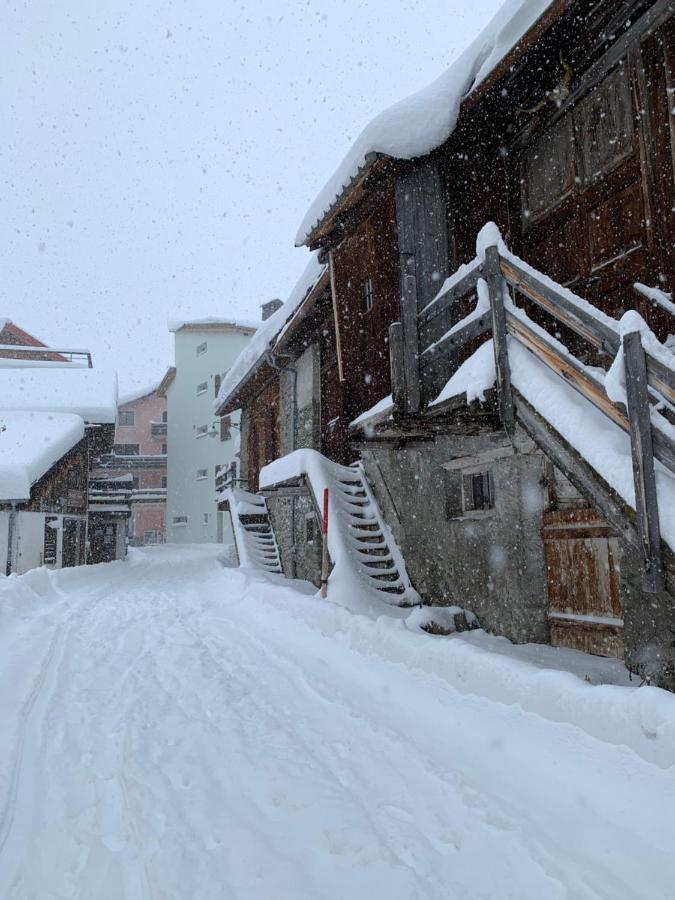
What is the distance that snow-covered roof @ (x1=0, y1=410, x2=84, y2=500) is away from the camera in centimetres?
1920

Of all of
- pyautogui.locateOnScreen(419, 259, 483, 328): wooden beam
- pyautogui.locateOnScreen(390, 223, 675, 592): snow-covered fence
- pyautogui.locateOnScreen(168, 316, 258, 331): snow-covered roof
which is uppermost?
pyautogui.locateOnScreen(168, 316, 258, 331): snow-covered roof

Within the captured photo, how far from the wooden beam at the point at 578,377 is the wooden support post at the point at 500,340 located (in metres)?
0.07

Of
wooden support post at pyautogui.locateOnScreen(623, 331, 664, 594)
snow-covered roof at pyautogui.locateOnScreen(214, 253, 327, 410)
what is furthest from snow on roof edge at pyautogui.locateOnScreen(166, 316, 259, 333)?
wooden support post at pyautogui.locateOnScreen(623, 331, 664, 594)

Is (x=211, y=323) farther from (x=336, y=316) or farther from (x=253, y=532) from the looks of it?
(x=336, y=316)

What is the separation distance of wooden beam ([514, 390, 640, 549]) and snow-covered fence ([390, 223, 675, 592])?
0.25 ft

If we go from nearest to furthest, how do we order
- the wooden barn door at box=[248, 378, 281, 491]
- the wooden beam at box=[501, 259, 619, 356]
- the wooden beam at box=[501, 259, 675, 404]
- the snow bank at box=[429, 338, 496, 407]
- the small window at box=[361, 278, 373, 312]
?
the wooden beam at box=[501, 259, 675, 404] → the wooden beam at box=[501, 259, 619, 356] → the snow bank at box=[429, 338, 496, 407] → the small window at box=[361, 278, 373, 312] → the wooden barn door at box=[248, 378, 281, 491]

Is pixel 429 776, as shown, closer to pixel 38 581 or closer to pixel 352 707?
pixel 352 707

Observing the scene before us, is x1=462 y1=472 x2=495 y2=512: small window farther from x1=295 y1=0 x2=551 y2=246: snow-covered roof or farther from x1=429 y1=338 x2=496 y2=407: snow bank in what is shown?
x1=295 y1=0 x2=551 y2=246: snow-covered roof

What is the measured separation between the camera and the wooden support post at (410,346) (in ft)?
17.7

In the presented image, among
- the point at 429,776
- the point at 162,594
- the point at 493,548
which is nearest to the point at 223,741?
the point at 429,776

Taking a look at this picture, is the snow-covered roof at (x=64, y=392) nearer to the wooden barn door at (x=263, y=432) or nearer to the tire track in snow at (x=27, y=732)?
the wooden barn door at (x=263, y=432)

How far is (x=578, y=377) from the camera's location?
347 cm

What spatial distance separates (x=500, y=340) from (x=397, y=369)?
1369 mm

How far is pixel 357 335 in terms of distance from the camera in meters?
9.24
